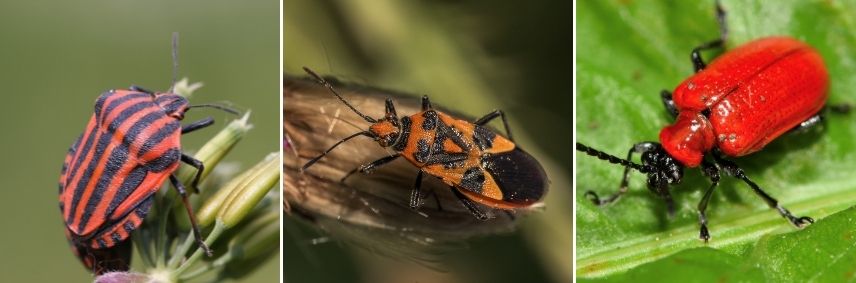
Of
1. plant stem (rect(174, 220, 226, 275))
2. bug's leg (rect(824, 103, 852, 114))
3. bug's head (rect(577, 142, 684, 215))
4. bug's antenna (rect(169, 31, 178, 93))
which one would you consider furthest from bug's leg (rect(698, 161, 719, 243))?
bug's antenna (rect(169, 31, 178, 93))

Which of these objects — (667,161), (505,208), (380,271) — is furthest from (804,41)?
(380,271)

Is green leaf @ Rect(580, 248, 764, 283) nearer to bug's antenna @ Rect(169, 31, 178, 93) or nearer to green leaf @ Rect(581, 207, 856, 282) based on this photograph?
green leaf @ Rect(581, 207, 856, 282)

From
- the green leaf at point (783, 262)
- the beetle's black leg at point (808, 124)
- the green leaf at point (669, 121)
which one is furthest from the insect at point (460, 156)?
the beetle's black leg at point (808, 124)

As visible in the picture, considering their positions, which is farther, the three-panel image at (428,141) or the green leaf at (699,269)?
the three-panel image at (428,141)

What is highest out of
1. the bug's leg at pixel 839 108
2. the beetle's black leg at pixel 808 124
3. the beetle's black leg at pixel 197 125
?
the beetle's black leg at pixel 197 125

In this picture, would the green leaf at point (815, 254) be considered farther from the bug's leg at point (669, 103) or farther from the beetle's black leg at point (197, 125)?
the beetle's black leg at point (197, 125)

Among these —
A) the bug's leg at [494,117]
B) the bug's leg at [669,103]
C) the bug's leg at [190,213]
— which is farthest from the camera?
the bug's leg at [669,103]

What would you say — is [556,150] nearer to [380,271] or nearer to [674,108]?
[674,108]
